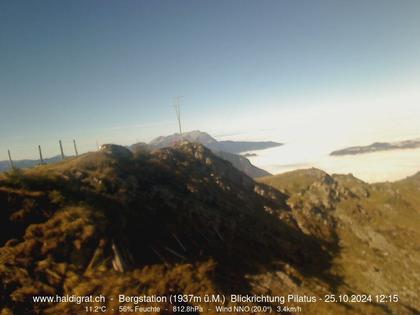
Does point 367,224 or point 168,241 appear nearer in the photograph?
point 168,241

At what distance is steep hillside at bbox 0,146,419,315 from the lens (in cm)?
2033

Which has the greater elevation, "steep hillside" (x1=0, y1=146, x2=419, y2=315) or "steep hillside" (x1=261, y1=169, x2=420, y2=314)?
"steep hillside" (x1=0, y1=146, x2=419, y2=315)

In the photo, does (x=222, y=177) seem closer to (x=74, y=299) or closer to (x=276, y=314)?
(x=276, y=314)

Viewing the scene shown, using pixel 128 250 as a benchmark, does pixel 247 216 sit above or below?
below

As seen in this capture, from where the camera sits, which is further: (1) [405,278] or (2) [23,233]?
(1) [405,278]

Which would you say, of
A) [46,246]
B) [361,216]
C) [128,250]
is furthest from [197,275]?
[361,216]

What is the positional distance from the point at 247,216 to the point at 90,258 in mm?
32372

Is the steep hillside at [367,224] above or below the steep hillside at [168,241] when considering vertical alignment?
below

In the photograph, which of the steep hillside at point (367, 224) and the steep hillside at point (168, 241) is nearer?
the steep hillside at point (168, 241)

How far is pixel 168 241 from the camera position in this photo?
29547 millimetres

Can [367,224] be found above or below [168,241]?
below

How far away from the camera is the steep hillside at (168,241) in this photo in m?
20.3

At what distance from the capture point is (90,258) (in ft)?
72.7

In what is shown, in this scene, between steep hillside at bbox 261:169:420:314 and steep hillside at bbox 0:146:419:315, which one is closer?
steep hillside at bbox 0:146:419:315
